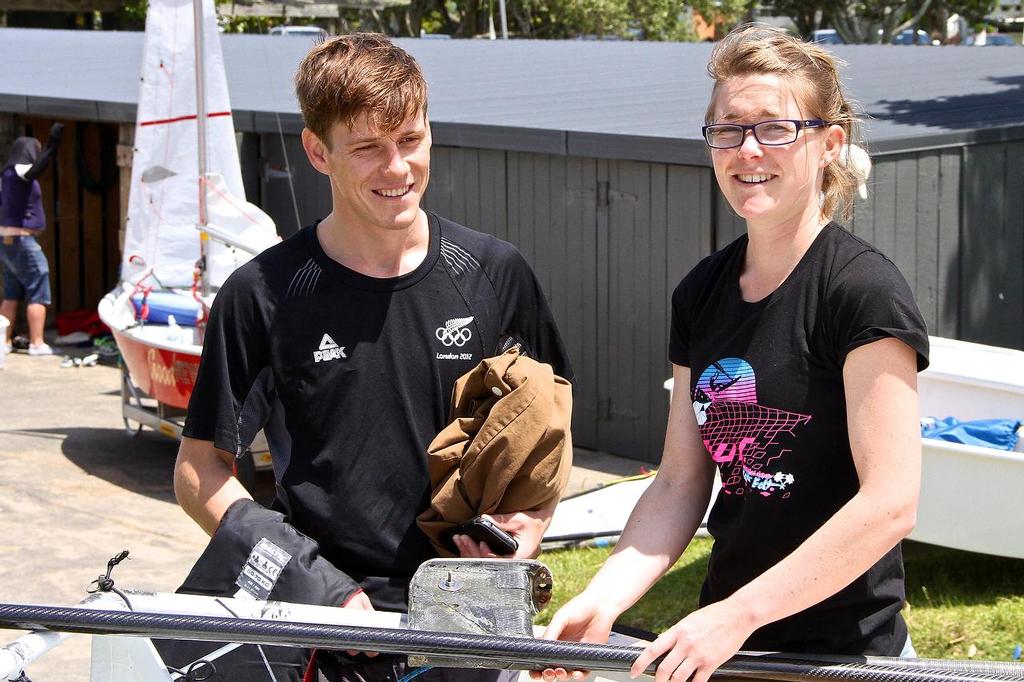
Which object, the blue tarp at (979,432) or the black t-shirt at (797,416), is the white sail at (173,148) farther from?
the black t-shirt at (797,416)

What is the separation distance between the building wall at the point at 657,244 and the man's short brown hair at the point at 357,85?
5.93 m

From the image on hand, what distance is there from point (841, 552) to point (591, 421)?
24.7 feet

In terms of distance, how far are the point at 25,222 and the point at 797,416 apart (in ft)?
38.4

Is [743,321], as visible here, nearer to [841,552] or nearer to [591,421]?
[841,552]

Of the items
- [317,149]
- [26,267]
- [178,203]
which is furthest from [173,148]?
[317,149]

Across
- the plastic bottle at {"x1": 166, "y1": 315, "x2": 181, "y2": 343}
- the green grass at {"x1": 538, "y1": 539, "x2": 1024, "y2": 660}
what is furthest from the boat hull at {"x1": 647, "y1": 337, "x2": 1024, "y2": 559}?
the plastic bottle at {"x1": 166, "y1": 315, "x2": 181, "y2": 343}

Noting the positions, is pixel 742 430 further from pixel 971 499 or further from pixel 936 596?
pixel 936 596

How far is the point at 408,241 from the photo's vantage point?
270cm

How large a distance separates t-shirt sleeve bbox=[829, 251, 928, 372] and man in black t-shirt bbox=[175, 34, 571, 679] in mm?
764

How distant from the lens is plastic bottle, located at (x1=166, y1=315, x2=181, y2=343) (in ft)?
30.2

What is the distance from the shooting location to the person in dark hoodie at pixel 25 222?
12508mm

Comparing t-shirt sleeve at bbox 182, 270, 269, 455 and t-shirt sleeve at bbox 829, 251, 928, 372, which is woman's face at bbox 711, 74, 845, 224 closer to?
t-shirt sleeve at bbox 829, 251, 928, 372

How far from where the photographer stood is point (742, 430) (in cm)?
224

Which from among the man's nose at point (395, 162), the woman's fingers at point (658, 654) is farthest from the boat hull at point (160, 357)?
the woman's fingers at point (658, 654)
